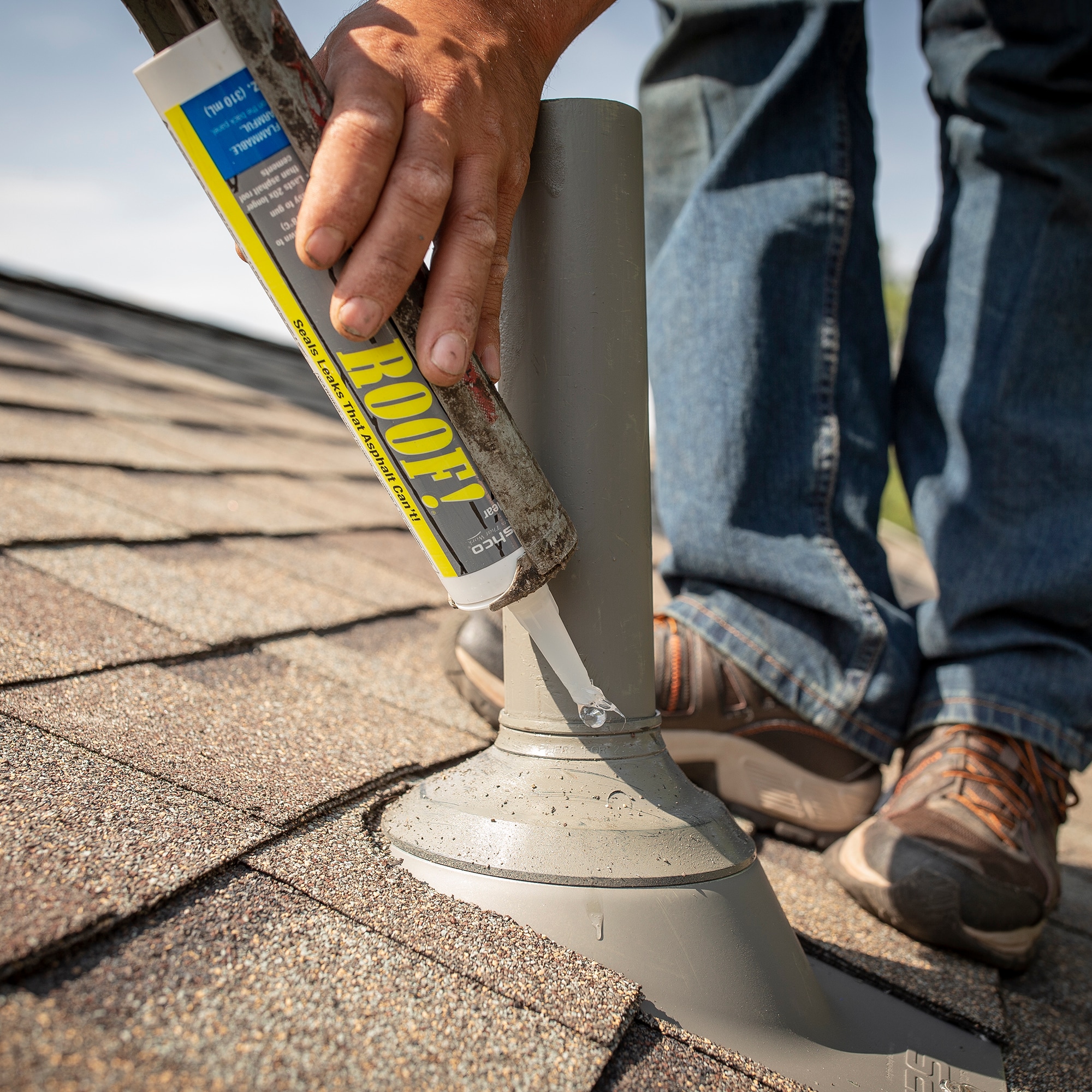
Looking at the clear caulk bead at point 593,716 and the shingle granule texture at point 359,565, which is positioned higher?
the clear caulk bead at point 593,716

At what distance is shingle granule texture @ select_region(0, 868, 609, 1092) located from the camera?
382mm

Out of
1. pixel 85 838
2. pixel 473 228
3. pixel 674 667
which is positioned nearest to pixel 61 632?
pixel 85 838

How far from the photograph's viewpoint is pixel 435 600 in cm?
147

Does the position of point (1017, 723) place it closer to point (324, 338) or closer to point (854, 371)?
point (854, 371)

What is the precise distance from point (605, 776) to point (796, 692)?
0.50 meters

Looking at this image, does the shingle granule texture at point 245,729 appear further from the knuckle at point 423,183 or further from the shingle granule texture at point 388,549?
the shingle granule texture at point 388,549

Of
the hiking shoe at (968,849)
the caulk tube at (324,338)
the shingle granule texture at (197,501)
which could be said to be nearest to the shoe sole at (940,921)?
the hiking shoe at (968,849)

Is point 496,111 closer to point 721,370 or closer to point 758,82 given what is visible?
point 721,370

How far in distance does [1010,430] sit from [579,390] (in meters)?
0.75

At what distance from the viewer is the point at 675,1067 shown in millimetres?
517

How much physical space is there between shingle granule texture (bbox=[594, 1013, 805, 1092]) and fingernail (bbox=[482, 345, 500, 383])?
44cm

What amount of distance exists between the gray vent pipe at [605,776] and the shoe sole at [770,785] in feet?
1.19

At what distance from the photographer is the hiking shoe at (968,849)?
2.89 ft

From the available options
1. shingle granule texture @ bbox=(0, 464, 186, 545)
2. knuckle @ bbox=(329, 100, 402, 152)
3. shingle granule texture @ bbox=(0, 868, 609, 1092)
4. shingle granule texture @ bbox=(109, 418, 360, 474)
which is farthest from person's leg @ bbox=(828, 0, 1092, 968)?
shingle granule texture @ bbox=(109, 418, 360, 474)
